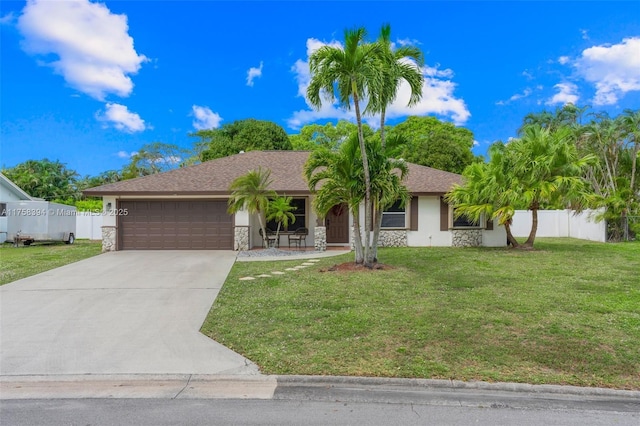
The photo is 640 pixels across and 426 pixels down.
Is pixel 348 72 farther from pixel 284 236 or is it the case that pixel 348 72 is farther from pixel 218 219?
pixel 218 219

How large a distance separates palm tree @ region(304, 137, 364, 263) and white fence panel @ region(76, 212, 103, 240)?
17996mm

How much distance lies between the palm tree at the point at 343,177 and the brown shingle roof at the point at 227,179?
197 inches

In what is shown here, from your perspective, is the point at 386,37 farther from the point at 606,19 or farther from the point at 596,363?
the point at 606,19

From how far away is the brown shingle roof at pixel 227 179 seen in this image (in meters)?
15.3

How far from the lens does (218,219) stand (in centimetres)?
1608

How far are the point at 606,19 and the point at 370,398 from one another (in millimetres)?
18178

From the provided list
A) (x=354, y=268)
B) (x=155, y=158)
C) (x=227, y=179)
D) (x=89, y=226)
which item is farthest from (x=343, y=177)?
(x=155, y=158)

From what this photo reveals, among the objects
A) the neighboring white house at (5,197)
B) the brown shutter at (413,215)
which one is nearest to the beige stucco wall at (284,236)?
the brown shutter at (413,215)

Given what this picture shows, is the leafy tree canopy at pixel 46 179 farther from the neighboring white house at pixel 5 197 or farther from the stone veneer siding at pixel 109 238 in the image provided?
the stone veneer siding at pixel 109 238

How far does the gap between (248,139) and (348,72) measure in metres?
24.8

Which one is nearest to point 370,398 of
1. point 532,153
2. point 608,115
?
point 532,153

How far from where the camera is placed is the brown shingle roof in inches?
603

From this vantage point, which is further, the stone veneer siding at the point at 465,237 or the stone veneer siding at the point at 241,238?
the stone veneer siding at the point at 465,237

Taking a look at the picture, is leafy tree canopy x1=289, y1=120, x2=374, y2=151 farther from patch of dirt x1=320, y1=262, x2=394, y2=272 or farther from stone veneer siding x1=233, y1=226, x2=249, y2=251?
patch of dirt x1=320, y1=262, x2=394, y2=272
